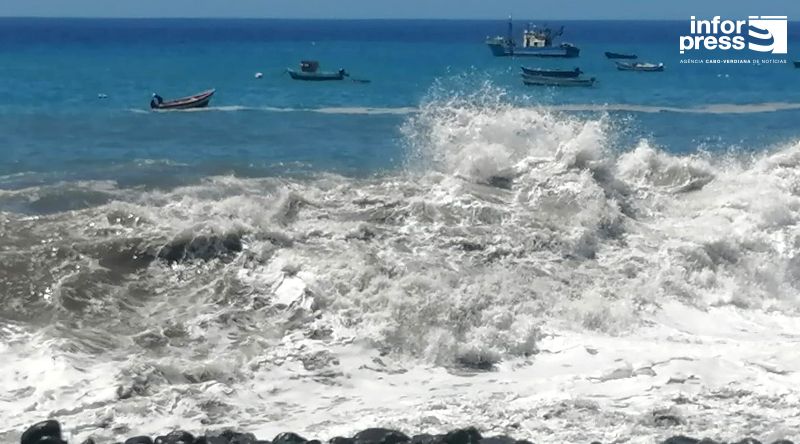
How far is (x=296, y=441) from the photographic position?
8.21 m

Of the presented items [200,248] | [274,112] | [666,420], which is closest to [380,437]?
[666,420]

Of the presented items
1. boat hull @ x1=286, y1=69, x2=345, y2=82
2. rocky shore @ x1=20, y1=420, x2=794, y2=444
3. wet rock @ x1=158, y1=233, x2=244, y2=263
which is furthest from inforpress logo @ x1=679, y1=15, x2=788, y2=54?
rocky shore @ x1=20, y1=420, x2=794, y2=444

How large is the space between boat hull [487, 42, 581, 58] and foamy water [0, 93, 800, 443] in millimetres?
52327

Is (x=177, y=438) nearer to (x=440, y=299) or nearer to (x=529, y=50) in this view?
(x=440, y=299)

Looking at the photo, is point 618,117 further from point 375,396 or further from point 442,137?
point 375,396

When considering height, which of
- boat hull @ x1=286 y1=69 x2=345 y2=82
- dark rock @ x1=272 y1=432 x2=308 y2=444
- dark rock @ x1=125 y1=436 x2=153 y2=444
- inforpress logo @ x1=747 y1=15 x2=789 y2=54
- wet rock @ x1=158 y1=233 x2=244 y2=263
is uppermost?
dark rock @ x1=125 y1=436 x2=153 y2=444

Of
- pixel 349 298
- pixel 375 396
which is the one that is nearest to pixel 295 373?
pixel 375 396

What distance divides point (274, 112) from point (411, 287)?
72.3 ft

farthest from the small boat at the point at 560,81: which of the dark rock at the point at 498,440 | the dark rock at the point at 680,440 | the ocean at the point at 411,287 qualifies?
the dark rock at the point at 498,440

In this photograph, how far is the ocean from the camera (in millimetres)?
9805

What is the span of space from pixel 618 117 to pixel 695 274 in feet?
70.9

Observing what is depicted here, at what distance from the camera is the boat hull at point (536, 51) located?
70500mm

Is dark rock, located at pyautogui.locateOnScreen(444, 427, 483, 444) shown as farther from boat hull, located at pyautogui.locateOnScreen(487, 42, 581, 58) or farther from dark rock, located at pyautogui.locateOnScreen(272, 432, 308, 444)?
boat hull, located at pyautogui.locateOnScreen(487, 42, 581, 58)

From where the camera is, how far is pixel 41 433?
8273 mm
